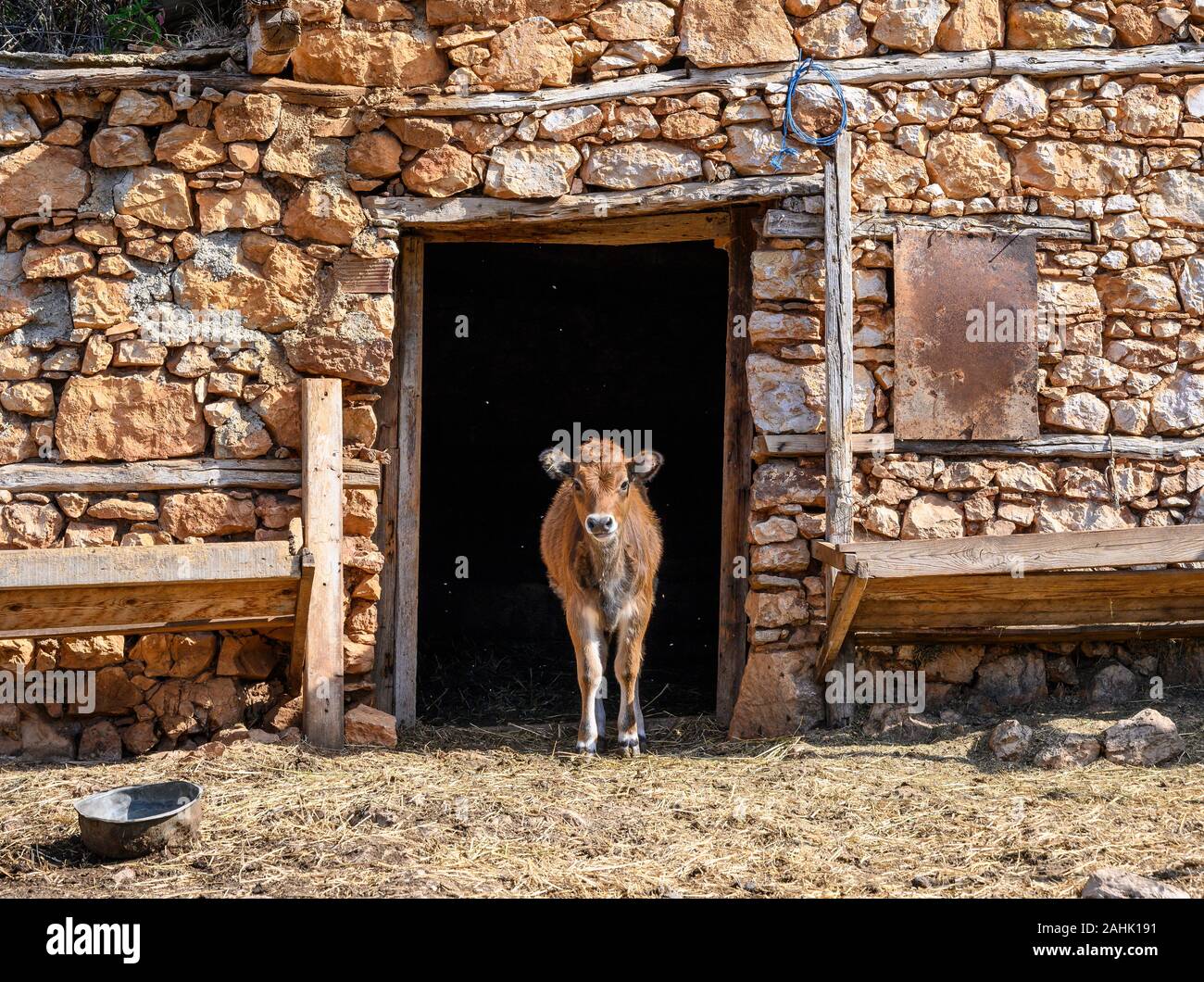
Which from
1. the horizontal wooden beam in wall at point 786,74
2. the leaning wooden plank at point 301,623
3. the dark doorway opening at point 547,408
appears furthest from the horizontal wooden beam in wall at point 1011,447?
the dark doorway opening at point 547,408

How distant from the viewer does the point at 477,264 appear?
34.4 ft

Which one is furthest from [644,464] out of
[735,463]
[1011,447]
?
[1011,447]

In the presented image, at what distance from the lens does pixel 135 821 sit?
459cm

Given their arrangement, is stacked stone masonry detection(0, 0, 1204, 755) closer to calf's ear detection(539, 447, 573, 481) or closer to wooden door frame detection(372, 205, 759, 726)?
wooden door frame detection(372, 205, 759, 726)

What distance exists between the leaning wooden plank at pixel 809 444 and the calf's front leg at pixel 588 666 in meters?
1.35

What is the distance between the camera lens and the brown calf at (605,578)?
6.68 meters

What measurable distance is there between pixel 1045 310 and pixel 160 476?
199 inches

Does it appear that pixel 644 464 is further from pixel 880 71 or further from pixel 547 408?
pixel 547 408

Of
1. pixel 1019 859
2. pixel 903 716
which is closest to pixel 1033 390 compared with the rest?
pixel 903 716

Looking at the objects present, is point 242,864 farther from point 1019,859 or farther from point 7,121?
point 7,121

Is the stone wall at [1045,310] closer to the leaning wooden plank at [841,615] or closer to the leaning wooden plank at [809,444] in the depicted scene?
the leaning wooden plank at [809,444]

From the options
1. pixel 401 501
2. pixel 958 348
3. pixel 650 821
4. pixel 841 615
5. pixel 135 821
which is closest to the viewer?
pixel 135 821

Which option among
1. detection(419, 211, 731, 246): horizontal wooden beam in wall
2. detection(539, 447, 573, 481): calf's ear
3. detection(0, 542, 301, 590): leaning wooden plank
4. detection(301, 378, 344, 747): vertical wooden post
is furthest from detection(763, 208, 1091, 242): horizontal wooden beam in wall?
detection(0, 542, 301, 590): leaning wooden plank

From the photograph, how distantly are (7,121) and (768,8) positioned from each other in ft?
14.1
